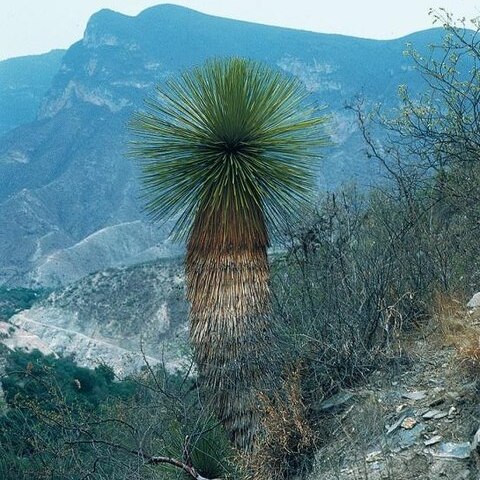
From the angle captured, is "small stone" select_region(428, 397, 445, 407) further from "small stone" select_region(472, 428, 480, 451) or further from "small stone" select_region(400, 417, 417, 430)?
"small stone" select_region(472, 428, 480, 451)

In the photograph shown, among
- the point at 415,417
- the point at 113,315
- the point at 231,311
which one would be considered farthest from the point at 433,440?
the point at 113,315

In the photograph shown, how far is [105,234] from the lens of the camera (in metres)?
107

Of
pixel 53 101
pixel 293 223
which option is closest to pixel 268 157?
pixel 293 223

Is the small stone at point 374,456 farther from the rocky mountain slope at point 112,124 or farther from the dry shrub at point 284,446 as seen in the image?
the rocky mountain slope at point 112,124

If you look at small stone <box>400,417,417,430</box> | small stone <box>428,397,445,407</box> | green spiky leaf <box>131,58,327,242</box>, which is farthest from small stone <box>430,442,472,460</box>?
green spiky leaf <box>131,58,327,242</box>

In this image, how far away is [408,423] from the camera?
14.9ft

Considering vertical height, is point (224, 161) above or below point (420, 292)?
above

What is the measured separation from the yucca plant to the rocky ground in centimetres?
146

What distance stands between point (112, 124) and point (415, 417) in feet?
477

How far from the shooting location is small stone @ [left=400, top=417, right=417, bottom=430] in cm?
450

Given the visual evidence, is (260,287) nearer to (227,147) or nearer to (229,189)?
(229,189)

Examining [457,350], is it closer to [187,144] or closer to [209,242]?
[209,242]

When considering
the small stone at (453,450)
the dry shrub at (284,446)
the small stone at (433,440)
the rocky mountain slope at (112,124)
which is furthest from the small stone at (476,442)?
the rocky mountain slope at (112,124)

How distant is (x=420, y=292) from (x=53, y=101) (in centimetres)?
17731
